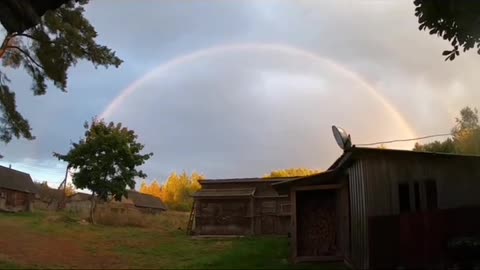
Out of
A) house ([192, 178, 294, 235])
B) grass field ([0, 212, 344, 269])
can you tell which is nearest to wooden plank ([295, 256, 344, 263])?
grass field ([0, 212, 344, 269])

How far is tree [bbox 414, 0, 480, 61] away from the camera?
1121 cm

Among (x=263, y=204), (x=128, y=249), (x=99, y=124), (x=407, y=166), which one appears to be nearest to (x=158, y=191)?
(x=99, y=124)

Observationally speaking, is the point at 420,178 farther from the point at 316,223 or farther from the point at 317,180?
the point at 316,223

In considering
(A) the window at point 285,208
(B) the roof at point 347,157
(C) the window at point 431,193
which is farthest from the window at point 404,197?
(A) the window at point 285,208

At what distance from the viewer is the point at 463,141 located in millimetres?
49500

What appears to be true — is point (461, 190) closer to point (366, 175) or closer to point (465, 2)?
point (366, 175)

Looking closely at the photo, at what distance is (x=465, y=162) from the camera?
14.7 m

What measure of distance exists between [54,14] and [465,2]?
17272 millimetres

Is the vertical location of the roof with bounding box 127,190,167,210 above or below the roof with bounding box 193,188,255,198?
above

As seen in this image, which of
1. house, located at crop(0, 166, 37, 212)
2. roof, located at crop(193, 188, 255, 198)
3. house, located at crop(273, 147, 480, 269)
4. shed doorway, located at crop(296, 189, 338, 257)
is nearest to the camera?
house, located at crop(273, 147, 480, 269)

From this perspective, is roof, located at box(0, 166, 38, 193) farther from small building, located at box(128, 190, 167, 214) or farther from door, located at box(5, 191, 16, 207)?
small building, located at box(128, 190, 167, 214)

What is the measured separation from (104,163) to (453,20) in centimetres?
3003

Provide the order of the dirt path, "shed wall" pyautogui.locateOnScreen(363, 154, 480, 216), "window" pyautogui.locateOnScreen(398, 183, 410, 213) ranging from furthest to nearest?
1. the dirt path
2. "window" pyautogui.locateOnScreen(398, 183, 410, 213)
3. "shed wall" pyautogui.locateOnScreen(363, 154, 480, 216)

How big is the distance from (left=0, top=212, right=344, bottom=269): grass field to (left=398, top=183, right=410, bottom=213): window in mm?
3170
